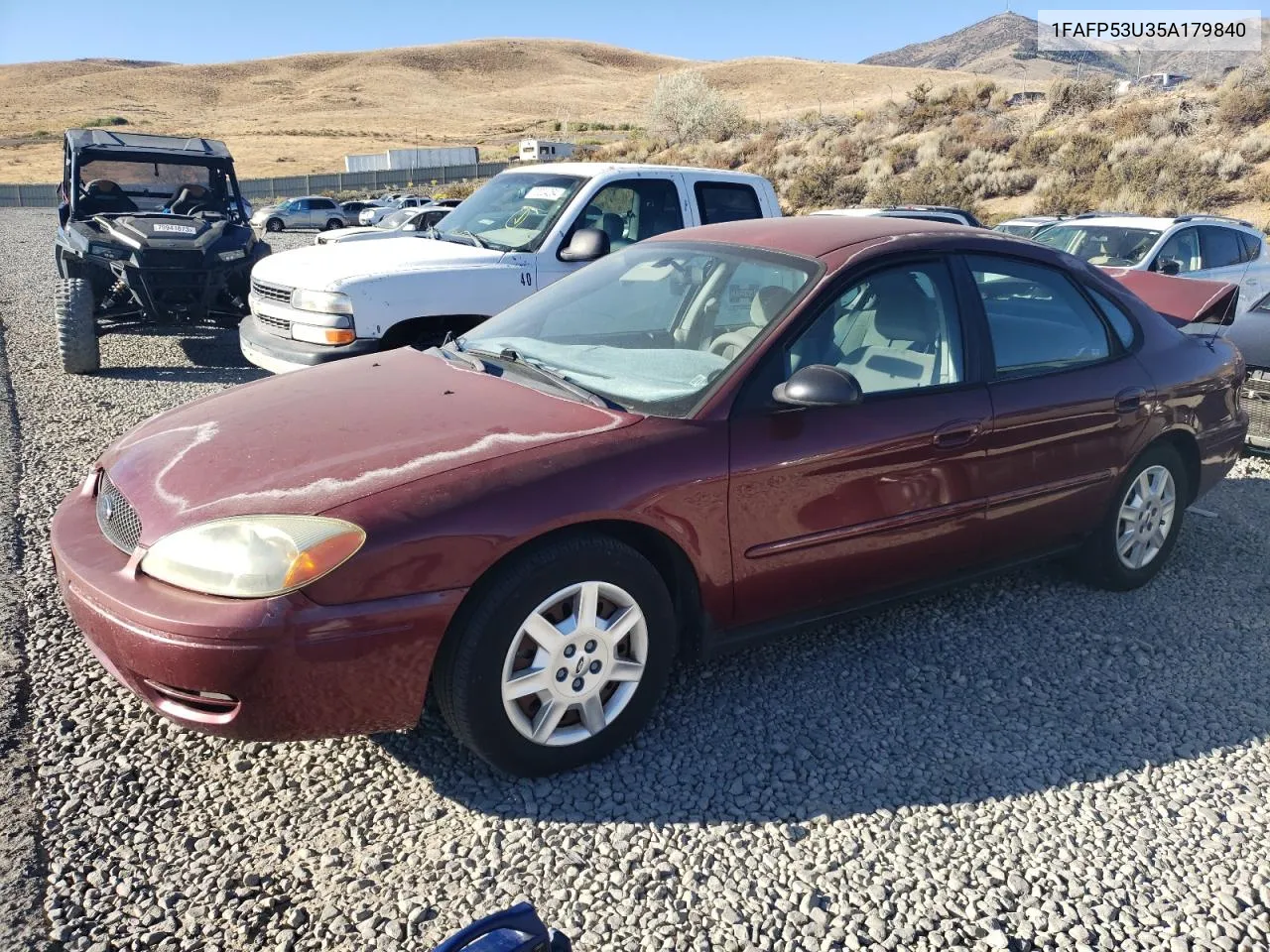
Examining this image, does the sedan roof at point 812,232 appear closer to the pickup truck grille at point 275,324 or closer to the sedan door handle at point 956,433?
the sedan door handle at point 956,433

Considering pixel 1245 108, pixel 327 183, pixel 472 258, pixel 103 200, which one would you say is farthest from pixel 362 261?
pixel 327 183

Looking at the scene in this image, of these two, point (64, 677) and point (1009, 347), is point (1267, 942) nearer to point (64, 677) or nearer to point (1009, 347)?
point (1009, 347)

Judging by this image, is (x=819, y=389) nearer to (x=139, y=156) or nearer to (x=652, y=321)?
(x=652, y=321)

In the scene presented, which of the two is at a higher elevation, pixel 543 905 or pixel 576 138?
pixel 576 138

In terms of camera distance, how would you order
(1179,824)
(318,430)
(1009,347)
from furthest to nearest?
(1009,347) < (318,430) < (1179,824)

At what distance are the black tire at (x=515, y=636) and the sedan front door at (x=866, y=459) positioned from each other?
383 millimetres

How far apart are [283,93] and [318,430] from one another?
11726 cm

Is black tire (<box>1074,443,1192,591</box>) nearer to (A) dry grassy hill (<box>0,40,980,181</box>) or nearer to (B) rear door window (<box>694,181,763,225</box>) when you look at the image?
(B) rear door window (<box>694,181,763,225</box>)

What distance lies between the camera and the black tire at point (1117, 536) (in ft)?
14.4

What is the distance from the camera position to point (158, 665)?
2621 mm

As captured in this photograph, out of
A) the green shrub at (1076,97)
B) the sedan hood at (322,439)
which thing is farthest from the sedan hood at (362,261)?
the green shrub at (1076,97)

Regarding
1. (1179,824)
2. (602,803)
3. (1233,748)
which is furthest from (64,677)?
(1233,748)

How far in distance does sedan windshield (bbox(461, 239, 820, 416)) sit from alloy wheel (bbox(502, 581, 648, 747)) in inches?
25.6

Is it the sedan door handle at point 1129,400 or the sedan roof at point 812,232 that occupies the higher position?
the sedan roof at point 812,232
